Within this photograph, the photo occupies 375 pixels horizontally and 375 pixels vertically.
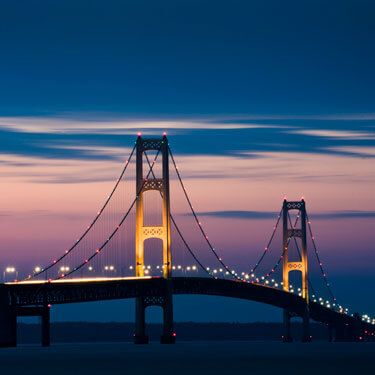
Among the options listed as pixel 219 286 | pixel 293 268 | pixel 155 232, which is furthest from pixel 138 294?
pixel 293 268

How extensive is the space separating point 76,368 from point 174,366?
480 cm

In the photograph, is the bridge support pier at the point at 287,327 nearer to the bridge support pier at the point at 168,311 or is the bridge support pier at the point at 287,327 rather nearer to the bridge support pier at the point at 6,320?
the bridge support pier at the point at 168,311

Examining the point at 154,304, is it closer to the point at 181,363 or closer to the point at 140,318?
the point at 140,318

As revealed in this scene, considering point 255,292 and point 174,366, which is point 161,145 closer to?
point 255,292

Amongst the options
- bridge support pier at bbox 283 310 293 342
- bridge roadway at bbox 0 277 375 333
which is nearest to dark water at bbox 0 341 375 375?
bridge roadway at bbox 0 277 375 333

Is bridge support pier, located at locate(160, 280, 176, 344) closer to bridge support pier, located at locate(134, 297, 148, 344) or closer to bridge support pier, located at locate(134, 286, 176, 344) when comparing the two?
bridge support pier, located at locate(134, 286, 176, 344)

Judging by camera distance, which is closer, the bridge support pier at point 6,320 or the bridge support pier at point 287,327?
the bridge support pier at point 6,320

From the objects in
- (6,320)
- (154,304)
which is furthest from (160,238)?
(6,320)

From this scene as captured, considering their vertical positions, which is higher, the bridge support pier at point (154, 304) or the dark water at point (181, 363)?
the bridge support pier at point (154, 304)

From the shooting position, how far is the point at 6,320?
101188 mm

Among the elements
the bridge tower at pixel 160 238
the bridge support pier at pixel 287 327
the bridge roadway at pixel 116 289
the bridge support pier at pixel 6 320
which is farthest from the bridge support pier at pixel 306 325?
the bridge support pier at pixel 6 320

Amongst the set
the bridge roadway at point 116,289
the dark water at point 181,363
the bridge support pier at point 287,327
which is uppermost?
the bridge roadway at point 116,289

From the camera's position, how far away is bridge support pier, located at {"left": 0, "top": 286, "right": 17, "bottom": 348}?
10100 cm

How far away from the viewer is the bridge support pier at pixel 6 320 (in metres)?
101
